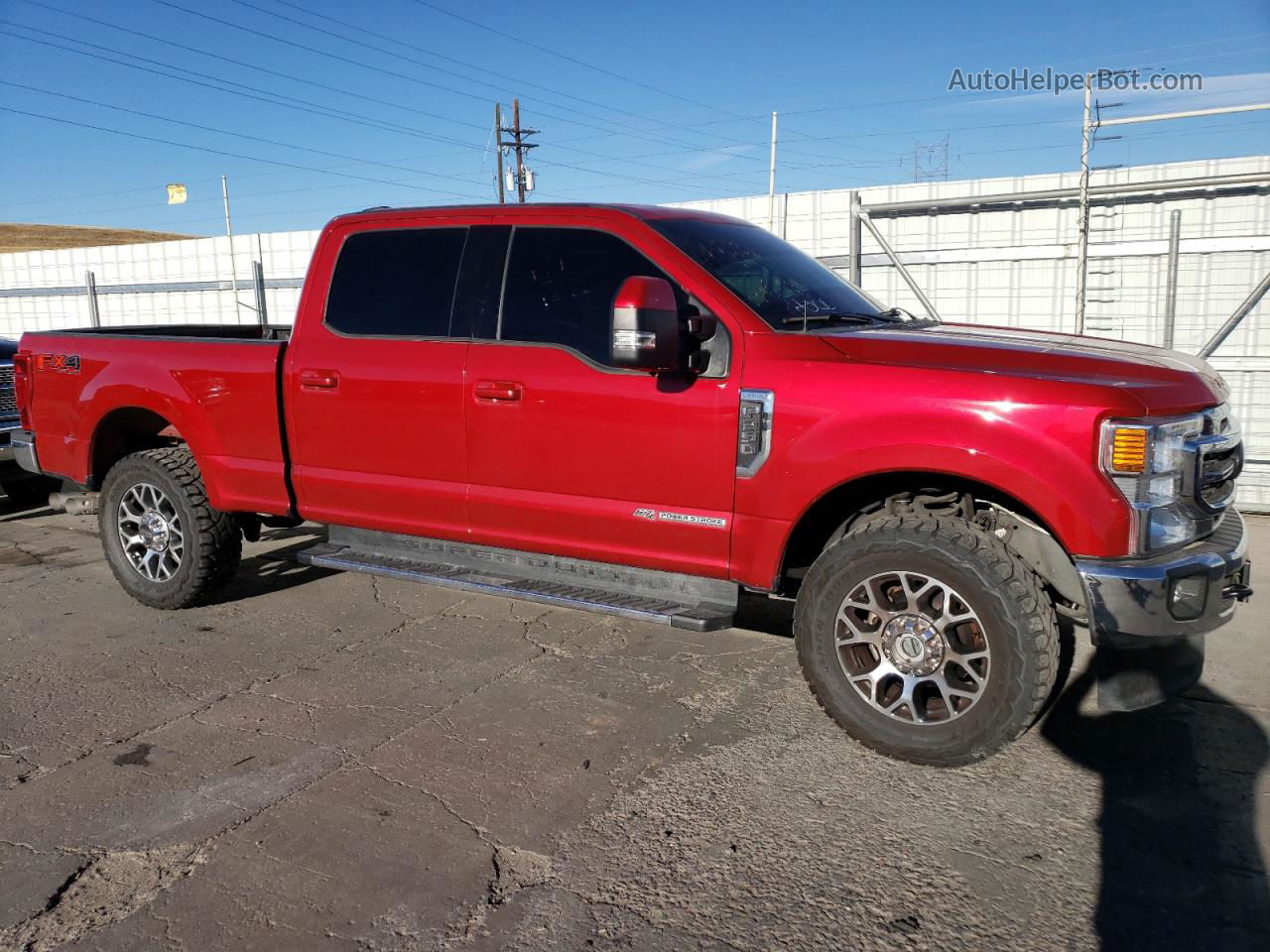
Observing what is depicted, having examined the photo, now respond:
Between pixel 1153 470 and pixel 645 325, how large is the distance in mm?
1769

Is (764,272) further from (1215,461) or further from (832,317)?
(1215,461)

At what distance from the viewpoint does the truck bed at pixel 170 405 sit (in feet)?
16.3

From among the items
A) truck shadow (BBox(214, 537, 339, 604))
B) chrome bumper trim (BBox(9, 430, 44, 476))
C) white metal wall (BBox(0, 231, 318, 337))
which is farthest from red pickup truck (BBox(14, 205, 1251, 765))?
white metal wall (BBox(0, 231, 318, 337))

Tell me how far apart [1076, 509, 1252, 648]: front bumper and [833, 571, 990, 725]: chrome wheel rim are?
0.39 meters

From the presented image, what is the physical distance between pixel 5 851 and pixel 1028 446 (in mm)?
3474

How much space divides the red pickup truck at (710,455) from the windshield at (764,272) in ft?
0.07

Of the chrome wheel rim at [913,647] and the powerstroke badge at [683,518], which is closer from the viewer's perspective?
the chrome wheel rim at [913,647]

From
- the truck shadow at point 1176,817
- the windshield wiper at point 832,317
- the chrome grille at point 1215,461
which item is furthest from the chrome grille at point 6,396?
the chrome grille at point 1215,461

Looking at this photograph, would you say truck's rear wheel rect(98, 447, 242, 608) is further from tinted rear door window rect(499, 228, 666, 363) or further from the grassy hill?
the grassy hill

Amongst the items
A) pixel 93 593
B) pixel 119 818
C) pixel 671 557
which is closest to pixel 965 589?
pixel 671 557

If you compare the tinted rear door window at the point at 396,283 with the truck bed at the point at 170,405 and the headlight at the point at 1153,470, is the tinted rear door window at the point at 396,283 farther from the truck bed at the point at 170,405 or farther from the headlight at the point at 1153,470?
the headlight at the point at 1153,470

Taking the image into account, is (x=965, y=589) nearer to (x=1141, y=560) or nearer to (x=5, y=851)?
(x=1141, y=560)

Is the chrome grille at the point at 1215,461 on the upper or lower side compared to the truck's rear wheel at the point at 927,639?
upper

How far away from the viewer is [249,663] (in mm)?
4652
